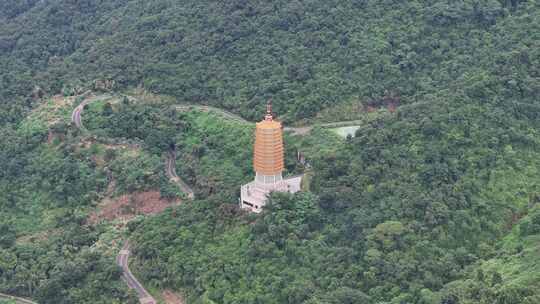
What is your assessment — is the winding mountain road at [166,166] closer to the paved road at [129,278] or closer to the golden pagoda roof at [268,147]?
the paved road at [129,278]

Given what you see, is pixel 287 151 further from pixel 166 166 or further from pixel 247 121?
pixel 166 166

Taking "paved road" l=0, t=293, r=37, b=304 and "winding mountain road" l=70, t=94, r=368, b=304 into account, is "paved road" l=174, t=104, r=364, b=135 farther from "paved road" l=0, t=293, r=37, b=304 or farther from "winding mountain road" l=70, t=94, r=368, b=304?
"paved road" l=0, t=293, r=37, b=304

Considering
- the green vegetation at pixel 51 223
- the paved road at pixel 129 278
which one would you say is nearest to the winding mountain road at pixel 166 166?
the paved road at pixel 129 278

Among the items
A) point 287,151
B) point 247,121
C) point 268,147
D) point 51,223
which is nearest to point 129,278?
point 51,223

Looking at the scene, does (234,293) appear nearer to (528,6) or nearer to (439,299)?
(439,299)

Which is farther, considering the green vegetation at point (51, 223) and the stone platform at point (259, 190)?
the stone platform at point (259, 190)

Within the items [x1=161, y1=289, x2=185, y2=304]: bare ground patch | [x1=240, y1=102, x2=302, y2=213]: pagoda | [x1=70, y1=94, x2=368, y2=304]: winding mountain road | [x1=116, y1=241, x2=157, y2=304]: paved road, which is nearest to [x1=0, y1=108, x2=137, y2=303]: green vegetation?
[x1=116, y1=241, x2=157, y2=304]: paved road
